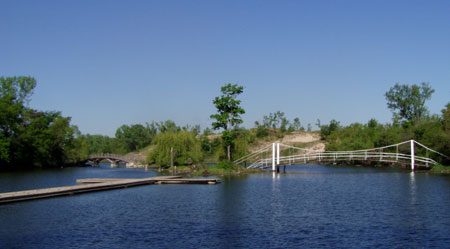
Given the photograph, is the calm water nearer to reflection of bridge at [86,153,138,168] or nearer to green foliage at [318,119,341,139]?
reflection of bridge at [86,153,138,168]

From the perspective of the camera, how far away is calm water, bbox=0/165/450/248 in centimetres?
1770

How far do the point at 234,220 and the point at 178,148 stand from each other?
4462 centimetres

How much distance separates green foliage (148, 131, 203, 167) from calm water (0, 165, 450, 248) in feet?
101

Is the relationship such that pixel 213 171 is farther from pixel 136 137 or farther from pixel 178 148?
pixel 136 137

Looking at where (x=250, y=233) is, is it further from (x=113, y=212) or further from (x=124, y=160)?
(x=124, y=160)

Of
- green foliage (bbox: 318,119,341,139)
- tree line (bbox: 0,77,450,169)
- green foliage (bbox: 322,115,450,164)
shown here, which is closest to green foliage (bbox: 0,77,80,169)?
tree line (bbox: 0,77,450,169)

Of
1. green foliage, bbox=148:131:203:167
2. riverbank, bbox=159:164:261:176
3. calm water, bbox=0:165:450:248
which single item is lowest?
calm water, bbox=0:165:450:248

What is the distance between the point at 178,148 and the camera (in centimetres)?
6631

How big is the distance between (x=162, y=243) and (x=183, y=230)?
8.32 feet

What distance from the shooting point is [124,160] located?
9081 centimetres

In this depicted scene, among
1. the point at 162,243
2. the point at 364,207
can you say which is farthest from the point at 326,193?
the point at 162,243

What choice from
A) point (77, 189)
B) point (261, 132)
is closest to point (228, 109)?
point (77, 189)

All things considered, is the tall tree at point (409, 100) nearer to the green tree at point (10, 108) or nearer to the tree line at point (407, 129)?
the tree line at point (407, 129)

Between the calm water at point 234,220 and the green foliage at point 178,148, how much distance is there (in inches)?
1212
